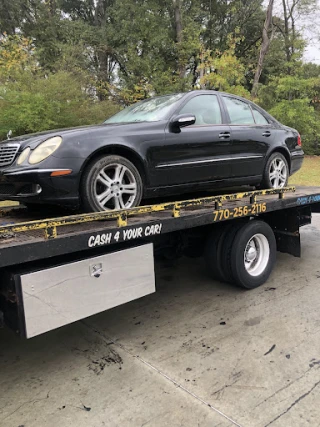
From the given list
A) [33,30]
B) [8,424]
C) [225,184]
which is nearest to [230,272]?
[225,184]

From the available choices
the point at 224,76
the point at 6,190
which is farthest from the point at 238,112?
the point at 224,76

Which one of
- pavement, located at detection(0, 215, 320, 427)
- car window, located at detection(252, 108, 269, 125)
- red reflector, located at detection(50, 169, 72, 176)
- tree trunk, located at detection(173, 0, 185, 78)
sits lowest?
pavement, located at detection(0, 215, 320, 427)

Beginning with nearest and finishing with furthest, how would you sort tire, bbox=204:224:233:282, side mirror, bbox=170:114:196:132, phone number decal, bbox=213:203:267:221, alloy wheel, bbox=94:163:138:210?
alloy wheel, bbox=94:163:138:210 < side mirror, bbox=170:114:196:132 < phone number decal, bbox=213:203:267:221 < tire, bbox=204:224:233:282

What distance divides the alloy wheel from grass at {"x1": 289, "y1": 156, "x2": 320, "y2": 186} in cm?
1119

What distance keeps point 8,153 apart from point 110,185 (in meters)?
0.91

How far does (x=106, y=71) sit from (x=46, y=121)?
1270cm

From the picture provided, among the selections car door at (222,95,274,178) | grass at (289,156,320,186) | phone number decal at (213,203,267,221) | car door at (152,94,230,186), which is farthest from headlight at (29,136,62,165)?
grass at (289,156,320,186)

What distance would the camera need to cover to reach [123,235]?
3.06m

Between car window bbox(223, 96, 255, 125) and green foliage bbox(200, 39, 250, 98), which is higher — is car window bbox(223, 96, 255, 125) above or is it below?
below

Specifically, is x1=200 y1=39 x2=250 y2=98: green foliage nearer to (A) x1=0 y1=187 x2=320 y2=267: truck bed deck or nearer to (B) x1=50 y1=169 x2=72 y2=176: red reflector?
(A) x1=0 y1=187 x2=320 y2=267: truck bed deck

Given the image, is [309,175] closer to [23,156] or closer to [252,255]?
[252,255]

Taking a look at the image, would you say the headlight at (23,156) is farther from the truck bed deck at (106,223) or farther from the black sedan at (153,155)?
the truck bed deck at (106,223)

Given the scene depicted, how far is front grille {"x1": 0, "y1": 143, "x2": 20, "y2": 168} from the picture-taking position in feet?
10.4

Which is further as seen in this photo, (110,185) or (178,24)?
(178,24)
